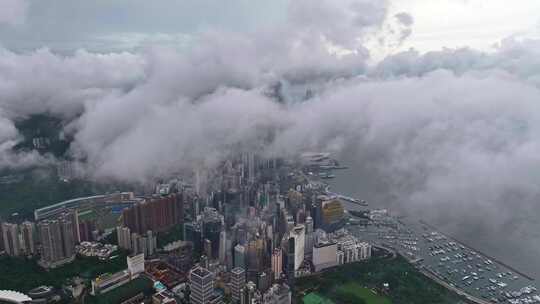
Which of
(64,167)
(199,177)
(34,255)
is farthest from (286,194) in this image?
(64,167)

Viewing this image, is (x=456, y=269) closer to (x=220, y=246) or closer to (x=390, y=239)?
(x=390, y=239)

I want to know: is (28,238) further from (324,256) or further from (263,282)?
(324,256)

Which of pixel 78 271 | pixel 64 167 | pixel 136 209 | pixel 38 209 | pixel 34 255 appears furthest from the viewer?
pixel 64 167

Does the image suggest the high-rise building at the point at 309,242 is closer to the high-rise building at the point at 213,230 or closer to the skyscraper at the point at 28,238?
the high-rise building at the point at 213,230

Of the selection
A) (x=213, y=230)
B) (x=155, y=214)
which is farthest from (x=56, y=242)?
(x=213, y=230)

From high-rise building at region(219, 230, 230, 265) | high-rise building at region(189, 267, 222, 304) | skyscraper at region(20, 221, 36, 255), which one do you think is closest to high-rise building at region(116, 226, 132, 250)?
skyscraper at region(20, 221, 36, 255)

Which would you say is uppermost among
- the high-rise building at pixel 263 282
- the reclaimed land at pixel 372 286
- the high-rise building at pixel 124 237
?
the high-rise building at pixel 124 237

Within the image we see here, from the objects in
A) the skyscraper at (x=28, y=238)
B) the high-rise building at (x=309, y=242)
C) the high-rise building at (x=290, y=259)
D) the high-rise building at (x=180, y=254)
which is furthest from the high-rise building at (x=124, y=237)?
the high-rise building at (x=309, y=242)
